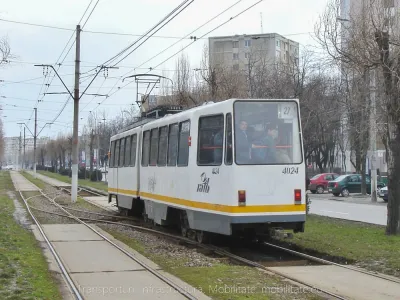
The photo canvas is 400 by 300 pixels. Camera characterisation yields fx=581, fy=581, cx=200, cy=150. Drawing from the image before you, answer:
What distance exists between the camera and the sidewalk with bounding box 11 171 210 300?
782cm

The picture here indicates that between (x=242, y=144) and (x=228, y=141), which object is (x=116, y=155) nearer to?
(x=228, y=141)

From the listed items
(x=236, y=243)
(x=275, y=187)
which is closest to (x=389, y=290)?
(x=275, y=187)

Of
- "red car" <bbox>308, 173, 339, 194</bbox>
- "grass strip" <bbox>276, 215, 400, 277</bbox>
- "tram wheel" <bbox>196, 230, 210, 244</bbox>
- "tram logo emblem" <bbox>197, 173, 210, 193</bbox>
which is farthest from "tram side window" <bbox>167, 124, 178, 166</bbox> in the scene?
"red car" <bbox>308, 173, 339, 194</bbox>

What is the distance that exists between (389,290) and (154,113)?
11.3 meters

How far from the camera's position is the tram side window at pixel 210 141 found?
1206cm

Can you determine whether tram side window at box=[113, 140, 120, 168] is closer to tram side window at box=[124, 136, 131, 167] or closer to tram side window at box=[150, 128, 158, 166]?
tram side window at box=[124, 136, 131, 167]

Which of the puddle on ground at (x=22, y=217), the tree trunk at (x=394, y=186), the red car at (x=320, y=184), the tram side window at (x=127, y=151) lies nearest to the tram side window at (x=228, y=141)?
the tree trunk at (x=394, y=186)

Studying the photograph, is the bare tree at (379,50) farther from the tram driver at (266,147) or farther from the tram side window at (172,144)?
the tram side window at (172,144)

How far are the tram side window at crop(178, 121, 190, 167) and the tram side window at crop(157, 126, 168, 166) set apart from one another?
1.29 metres

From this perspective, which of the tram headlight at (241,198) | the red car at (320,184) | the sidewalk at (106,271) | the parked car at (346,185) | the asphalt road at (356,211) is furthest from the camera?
the red car at (320,184)

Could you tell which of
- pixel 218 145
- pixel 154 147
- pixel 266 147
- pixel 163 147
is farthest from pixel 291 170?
pixel 154 147

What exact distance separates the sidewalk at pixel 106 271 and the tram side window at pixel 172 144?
242 cm

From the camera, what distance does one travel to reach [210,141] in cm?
1245

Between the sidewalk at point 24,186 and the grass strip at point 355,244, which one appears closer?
the grass strip at point 355,244
